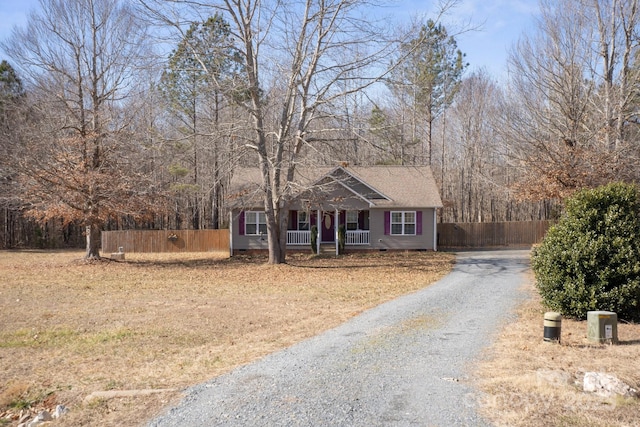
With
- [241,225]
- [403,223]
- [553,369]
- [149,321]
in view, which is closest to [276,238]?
[241,225]

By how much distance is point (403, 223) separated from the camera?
2864cm

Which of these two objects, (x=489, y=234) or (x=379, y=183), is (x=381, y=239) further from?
(x=489, y=234)

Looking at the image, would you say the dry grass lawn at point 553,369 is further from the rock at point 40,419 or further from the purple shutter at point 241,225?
the purple shutter at point 241,225

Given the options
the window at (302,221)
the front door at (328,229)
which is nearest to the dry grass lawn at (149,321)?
the window at (302,221)

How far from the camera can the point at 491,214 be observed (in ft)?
157

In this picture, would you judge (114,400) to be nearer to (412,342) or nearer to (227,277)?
(412,342)

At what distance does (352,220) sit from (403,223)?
9.11ft

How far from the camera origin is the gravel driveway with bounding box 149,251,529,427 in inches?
218

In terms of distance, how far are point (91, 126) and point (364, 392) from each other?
21.7m

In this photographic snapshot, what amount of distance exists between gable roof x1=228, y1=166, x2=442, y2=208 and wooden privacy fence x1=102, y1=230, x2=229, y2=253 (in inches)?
172

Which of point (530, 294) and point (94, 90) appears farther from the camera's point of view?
point (94, 90)

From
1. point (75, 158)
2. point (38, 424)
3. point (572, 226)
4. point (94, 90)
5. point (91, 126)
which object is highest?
point (94, 90)

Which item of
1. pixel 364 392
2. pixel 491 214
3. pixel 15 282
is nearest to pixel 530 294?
pixel 364 392

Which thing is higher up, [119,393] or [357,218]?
[357,218]
